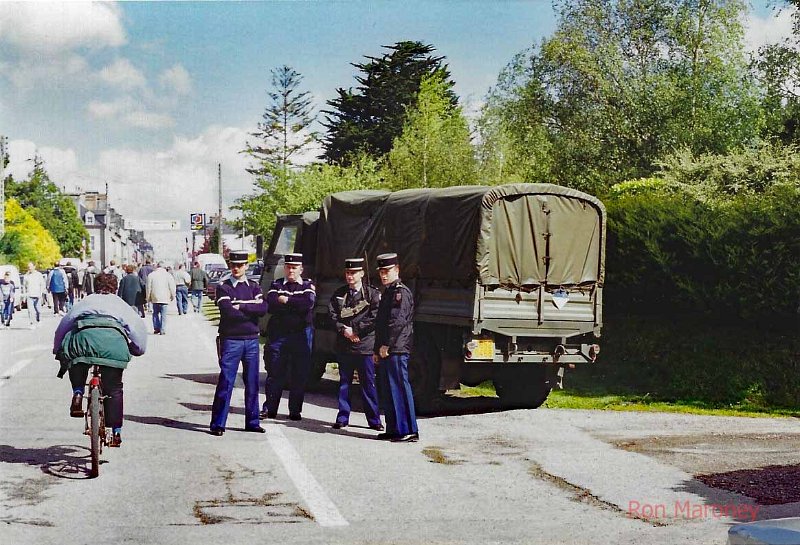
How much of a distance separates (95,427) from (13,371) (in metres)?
9.41

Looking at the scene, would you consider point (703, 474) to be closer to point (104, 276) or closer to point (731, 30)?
point (104, 276)

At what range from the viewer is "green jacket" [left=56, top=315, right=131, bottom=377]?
8.80m

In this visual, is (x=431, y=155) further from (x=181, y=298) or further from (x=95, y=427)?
(x=95, y=427)

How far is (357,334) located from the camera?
1193 cm

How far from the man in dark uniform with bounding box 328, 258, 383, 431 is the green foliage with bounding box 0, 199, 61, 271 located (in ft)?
163

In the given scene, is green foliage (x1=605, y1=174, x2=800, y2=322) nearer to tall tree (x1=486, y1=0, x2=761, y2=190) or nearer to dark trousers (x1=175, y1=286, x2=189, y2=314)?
dark trousers (x1=175, y1=286, x2=189, y2=314)

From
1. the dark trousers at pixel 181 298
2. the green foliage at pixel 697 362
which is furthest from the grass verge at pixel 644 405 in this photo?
the dark trousers at pixel 181 298

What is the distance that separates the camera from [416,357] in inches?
531

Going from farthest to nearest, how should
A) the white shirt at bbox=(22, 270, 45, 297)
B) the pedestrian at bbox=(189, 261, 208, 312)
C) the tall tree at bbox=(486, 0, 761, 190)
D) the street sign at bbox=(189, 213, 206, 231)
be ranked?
the street sign at bbox=(189, 213, 206, 231)
the tall tree at bbox=(486, 0, 761, 190)
the pedestrian at bbox=(189, 261, 208, 312)
the white shirt at bbox=(22, 270, 45, 297)

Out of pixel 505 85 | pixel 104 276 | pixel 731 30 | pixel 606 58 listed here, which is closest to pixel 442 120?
pixel 505 85

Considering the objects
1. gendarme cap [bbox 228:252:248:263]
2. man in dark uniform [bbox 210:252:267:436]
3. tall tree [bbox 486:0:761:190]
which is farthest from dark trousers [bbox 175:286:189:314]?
man in dark uniform [bbox 210:252:267:436]

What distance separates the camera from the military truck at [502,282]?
42.1 ft

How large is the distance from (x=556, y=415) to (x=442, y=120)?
37.5 m

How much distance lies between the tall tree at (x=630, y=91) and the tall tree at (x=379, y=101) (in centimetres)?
918
